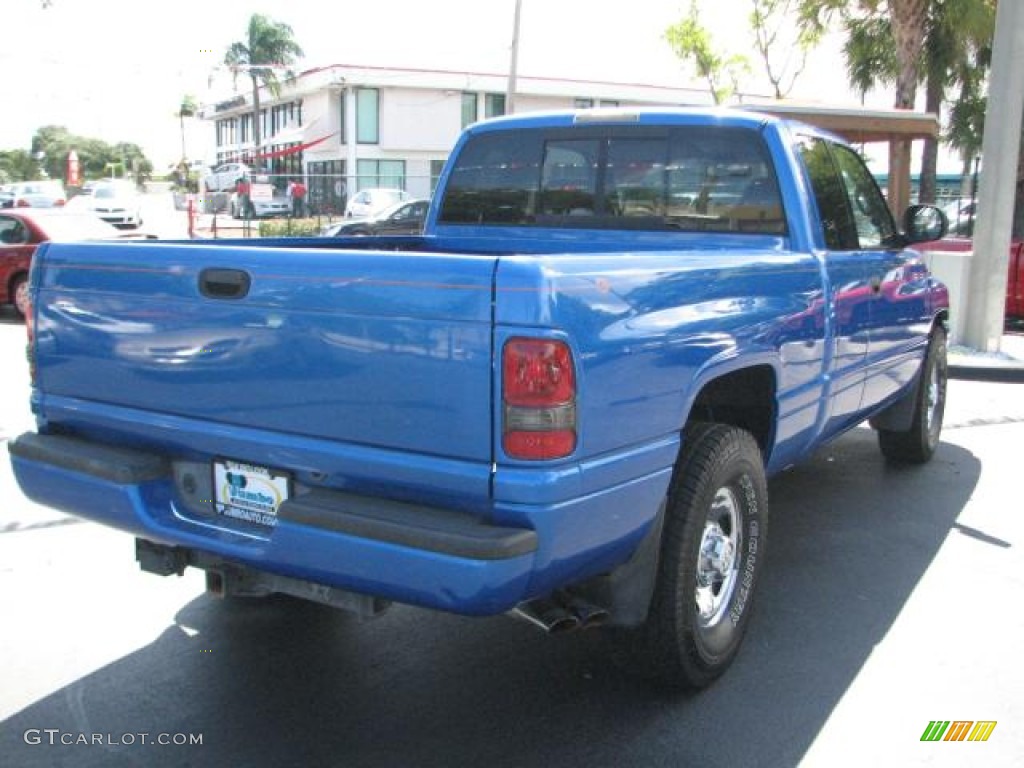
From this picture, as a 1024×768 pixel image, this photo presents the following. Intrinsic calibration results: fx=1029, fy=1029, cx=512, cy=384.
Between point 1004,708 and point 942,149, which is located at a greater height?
point 942,149

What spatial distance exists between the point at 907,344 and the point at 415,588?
4045mm

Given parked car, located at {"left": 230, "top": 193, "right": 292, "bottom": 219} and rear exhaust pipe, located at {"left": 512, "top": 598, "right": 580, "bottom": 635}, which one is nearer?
rear exhaust pipe, located at {"left": 512, "top": 598, "right": 580, "bottom": 635}

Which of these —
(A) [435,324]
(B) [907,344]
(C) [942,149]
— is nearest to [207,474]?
(A) [435,324]

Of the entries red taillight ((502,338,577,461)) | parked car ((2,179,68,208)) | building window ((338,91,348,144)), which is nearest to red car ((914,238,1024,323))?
red taillight ((502,338,577,461))

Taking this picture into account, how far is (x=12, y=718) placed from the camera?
3.46m

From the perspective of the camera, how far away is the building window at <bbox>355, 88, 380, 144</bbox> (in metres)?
46.6

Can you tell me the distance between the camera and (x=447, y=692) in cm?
367

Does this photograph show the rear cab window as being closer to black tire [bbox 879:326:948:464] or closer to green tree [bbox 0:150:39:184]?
black tire [bbox 879:326:948:464]

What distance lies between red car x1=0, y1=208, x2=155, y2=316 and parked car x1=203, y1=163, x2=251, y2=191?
118 feet

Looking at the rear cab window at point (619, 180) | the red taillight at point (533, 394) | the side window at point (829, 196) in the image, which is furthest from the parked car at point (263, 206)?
the red taillight at point (533, 394)

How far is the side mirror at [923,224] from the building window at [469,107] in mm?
43693

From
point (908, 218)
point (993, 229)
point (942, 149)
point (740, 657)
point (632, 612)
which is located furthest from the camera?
point (942, 149)

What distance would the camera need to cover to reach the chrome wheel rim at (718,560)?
367 cm

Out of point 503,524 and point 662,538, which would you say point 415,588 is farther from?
point 662,538
